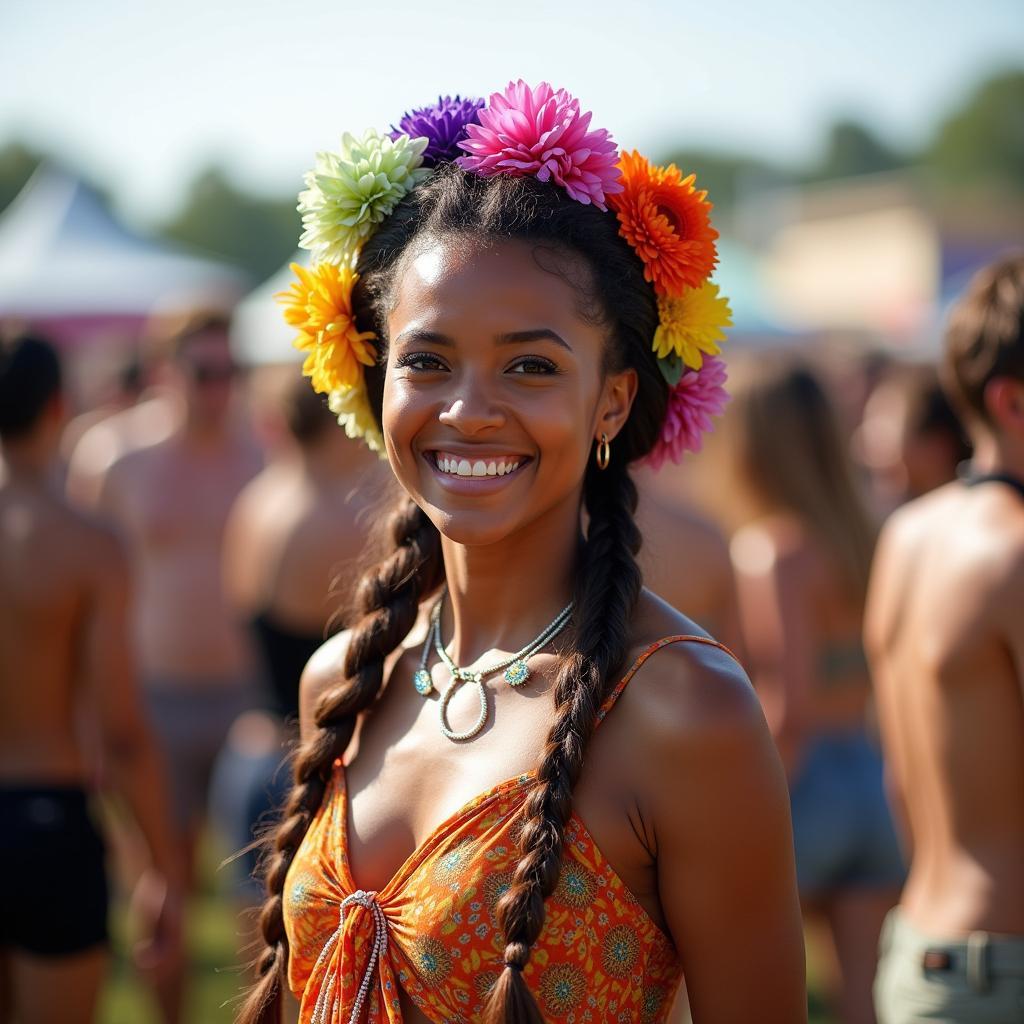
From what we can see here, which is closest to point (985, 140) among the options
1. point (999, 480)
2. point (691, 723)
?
point (999, 480)

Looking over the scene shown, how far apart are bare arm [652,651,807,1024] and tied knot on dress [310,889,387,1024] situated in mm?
440

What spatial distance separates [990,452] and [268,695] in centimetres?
332

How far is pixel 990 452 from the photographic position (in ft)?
10.8

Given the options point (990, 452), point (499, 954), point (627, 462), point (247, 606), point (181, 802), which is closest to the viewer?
point (499, 954)

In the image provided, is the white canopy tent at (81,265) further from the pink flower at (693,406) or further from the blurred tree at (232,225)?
the blurred tree at (232,225)

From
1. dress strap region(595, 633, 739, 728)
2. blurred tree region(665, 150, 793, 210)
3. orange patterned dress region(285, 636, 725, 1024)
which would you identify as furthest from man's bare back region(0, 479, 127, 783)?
blurred tree region(665, 150, 793, 210)

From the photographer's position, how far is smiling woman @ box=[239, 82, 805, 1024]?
6.49 ft

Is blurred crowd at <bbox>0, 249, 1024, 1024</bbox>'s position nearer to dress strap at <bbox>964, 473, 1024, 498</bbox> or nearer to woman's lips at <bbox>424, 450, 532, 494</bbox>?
dress strap at <bbox>964, 473, 1024, 498</bbox>

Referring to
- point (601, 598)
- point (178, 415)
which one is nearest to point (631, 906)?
point (601, 598)

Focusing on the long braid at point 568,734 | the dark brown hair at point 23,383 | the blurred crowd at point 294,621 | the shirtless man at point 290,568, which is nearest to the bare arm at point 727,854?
the long braid at point 568,734

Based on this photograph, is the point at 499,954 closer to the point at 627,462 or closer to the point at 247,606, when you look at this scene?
the point at 627,462

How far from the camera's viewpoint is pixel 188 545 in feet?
21.8

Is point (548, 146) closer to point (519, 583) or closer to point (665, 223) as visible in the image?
point (665, 223)

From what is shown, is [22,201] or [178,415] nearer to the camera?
[178,415]
